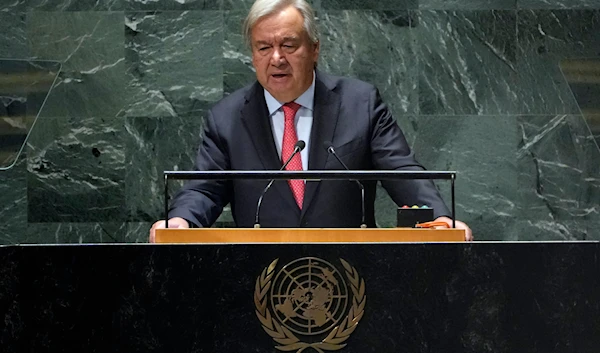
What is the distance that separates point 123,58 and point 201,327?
11.3 feet

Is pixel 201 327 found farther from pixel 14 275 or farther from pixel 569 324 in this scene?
pixel 569 324

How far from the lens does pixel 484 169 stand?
20.0 ft

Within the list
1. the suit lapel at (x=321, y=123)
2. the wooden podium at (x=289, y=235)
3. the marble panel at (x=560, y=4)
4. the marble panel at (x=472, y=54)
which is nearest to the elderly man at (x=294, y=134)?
the suit lapel at (x=321, y=123)

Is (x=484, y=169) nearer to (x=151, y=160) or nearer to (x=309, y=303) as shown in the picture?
(x=151, y=160)

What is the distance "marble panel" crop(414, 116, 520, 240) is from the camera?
6.10 m

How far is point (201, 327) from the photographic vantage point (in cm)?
289

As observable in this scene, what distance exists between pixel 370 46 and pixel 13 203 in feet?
7.24

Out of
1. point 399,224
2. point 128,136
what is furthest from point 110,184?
point 399,224

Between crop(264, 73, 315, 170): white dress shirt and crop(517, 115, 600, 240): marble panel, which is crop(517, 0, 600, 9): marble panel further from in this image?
crop(264, 73, 315, 170): white dress shirt

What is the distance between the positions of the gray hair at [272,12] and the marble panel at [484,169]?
4.74 feet

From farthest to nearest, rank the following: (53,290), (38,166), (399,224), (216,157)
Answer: (38,166) < (216,157) < (399,224) < (53,290)

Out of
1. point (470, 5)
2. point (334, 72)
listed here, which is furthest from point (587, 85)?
point (334, 72)

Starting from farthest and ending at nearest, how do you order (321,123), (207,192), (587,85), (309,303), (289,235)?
(587,85)
(321,123)
(207,192)
(289,235)
(309,303)

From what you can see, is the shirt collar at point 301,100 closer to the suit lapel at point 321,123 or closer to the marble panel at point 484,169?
the suit lapel at point 321,123
